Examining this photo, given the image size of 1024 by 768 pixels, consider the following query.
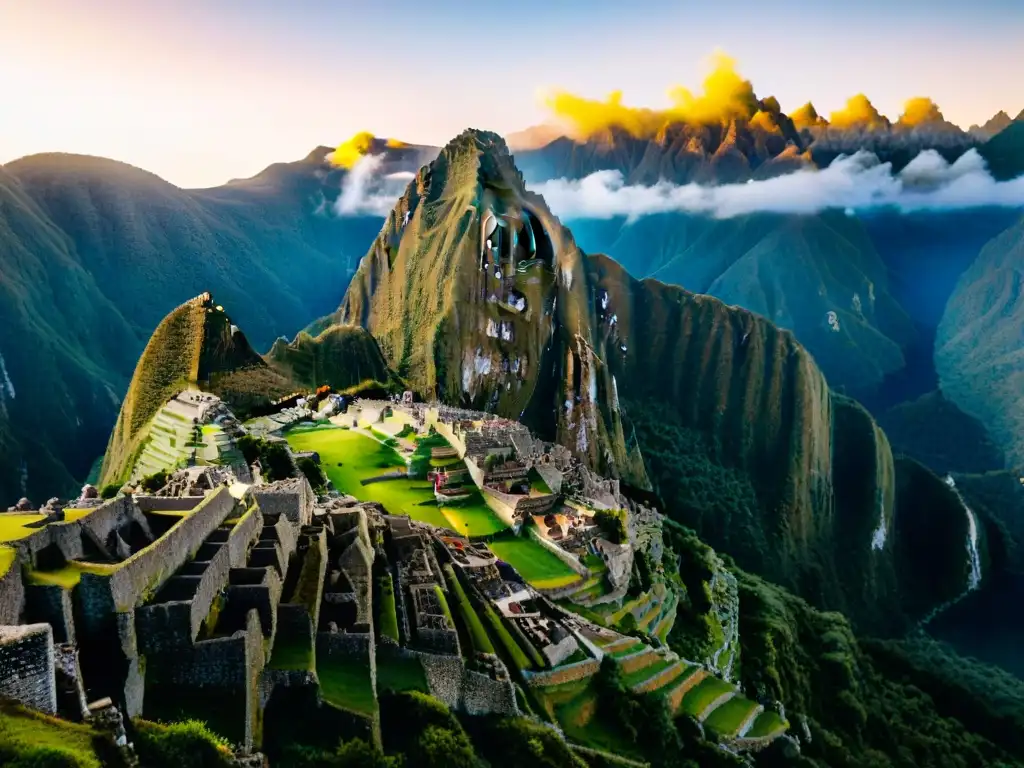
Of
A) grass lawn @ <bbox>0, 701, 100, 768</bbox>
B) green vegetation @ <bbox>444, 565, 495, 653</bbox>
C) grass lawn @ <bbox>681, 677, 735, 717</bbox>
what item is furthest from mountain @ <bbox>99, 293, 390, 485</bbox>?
grass lawn @ <bbox>0, 701, 100, 768</bbox>

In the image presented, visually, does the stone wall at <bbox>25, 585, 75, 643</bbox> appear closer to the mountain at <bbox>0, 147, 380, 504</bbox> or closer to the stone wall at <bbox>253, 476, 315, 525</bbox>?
the stone wall at <bbox>253, 476, 315, 525</bbox>

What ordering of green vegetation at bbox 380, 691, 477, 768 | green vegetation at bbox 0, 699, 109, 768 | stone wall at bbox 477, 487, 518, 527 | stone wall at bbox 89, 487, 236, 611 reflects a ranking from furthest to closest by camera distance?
stone wall at bbox 477, 487, 518, 527
green vegetation at bbox 380, 691, 477, 768
stone wall at bbox 89, 487, 236, 611
green vegetation at bbox 0, 699, 109, 768

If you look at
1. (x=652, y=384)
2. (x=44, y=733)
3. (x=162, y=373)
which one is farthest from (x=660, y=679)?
(x=652, y=384)

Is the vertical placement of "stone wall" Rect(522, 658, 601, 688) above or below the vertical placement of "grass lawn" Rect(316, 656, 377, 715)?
below

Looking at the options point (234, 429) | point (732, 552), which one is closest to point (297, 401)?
point (234, 429)

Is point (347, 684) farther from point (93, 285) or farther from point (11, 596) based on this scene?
point (93, 285)

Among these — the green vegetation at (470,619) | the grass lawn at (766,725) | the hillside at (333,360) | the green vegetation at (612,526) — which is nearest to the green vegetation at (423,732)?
the green vegetation at (470,619)
